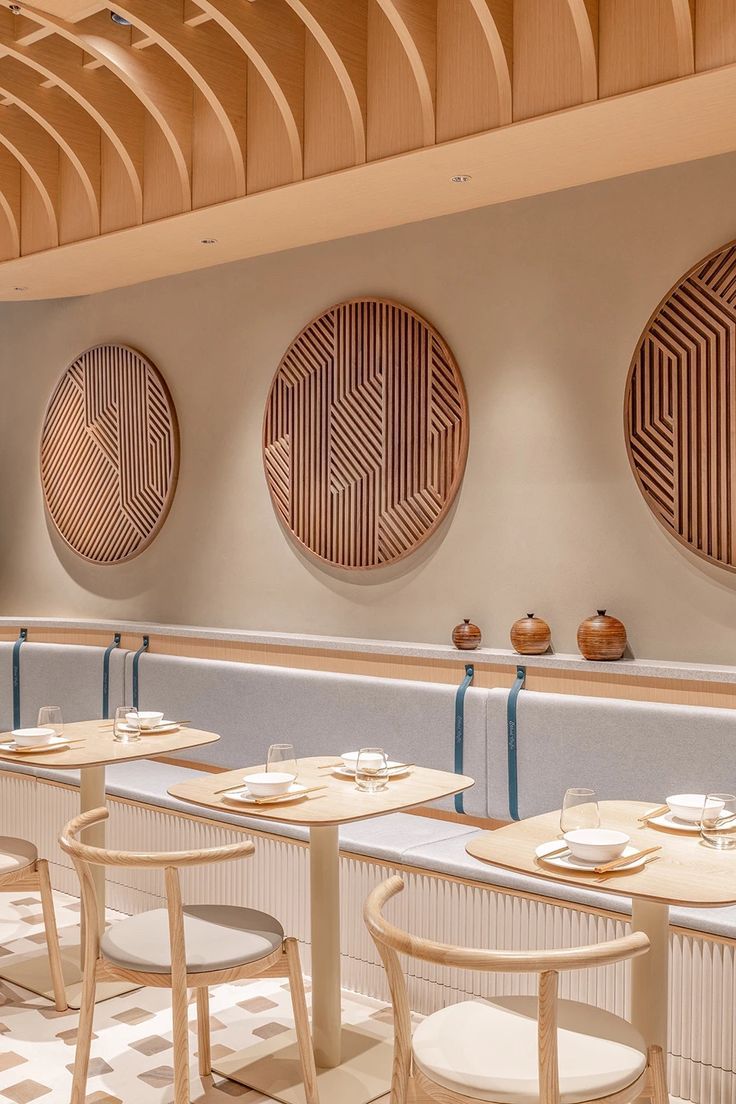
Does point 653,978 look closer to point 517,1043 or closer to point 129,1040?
point 517,1043

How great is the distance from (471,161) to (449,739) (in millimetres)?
1917

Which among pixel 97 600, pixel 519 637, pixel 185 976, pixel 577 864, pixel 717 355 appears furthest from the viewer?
pixel 97 600

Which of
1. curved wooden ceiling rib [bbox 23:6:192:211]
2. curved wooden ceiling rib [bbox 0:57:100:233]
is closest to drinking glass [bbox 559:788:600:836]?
curved wooden ceiling rib [bbox 23:6:192:211]

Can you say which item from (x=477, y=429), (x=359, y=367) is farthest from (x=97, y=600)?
(x=477, y=429)

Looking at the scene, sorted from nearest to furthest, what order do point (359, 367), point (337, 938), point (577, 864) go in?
point (577, 864), point (337, 938), point (359, 367)

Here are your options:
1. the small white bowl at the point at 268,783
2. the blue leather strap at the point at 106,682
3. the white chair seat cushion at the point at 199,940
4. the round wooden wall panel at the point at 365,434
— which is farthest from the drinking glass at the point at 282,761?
the blue leather strap at the point at 106,682

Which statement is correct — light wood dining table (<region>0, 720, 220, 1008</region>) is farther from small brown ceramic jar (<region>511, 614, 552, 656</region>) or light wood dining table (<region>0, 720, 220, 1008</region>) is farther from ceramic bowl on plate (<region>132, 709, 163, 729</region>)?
small brown ceramic jar (<region>511, 614, 552, 656</region>)

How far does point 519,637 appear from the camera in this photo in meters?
3.73

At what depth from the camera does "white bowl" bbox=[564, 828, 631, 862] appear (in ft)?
7.11

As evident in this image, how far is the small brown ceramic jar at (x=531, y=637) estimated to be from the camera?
371cm

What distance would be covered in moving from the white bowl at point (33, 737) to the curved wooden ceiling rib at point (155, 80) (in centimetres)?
198

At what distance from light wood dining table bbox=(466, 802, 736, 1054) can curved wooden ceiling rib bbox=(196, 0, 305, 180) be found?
7.81 feet

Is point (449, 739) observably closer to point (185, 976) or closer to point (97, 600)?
point (185, 976)

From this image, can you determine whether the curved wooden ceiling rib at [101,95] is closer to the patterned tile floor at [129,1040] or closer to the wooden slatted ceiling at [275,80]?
the wooden slatted ceiling at [275,80]
